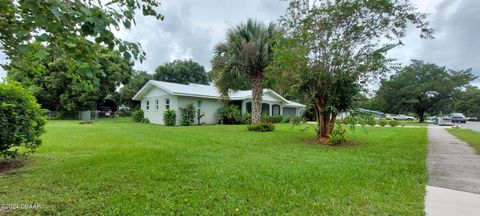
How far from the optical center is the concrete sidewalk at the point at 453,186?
3.37 metres

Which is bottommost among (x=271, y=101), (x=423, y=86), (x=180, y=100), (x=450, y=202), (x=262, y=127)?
(x=450, y=202)

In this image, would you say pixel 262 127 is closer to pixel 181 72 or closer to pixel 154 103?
pixel 154 103

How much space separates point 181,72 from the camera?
45.8 meters

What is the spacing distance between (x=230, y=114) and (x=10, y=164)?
605 inches

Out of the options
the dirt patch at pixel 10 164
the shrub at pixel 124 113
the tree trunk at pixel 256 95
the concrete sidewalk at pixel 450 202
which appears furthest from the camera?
the shrub at pixel 124 113

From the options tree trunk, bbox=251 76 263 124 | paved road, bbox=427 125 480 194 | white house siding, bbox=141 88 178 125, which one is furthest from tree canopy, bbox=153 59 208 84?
paved road, bbox=427 125 480 194

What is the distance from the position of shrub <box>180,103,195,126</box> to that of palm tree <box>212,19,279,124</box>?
14.3 feet

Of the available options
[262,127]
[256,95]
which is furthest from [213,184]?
[256,95]

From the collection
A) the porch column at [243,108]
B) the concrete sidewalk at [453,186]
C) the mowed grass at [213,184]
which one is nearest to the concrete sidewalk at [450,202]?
the concrete sidewalk at [453,186]

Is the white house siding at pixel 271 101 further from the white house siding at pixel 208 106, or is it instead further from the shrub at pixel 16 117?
the shrub at pixel 16 117

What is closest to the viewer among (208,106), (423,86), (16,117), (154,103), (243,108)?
(16,117)

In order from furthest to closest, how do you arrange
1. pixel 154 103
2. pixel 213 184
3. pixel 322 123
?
pixel 154 103
pixel 322 123
pixel 213 184

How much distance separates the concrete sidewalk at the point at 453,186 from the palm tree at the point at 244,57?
9337 millimetres

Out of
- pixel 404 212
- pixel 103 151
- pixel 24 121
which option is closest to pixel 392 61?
pixel 404 212
